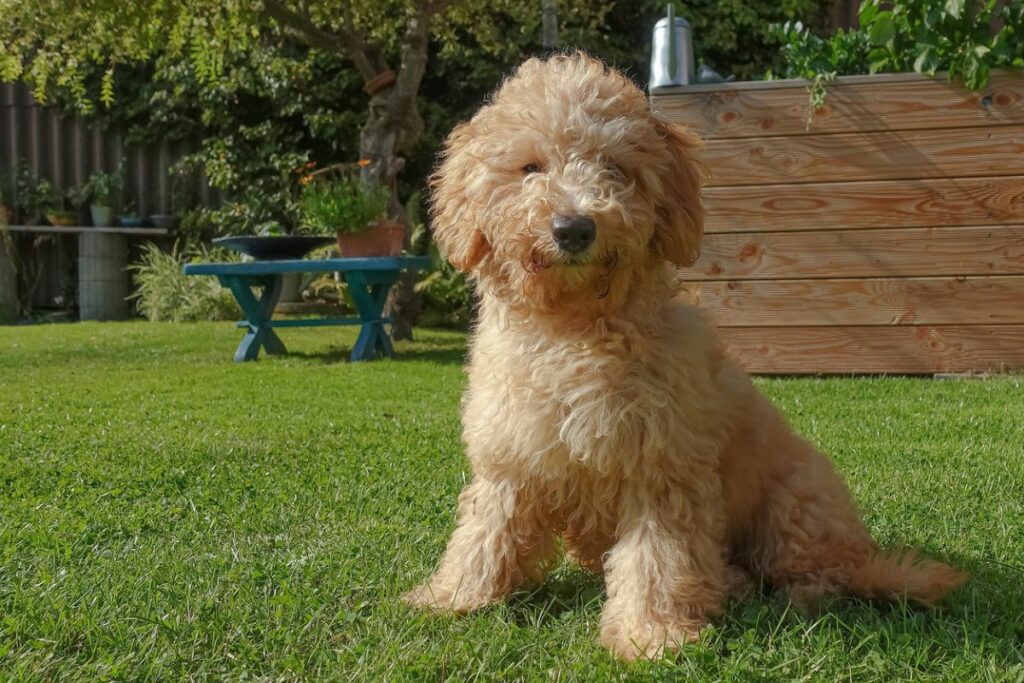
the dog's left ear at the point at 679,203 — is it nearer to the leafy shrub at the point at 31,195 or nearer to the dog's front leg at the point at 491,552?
the dog's front leg at the point at 491,552

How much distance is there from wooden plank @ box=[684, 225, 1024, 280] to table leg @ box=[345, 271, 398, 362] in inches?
111

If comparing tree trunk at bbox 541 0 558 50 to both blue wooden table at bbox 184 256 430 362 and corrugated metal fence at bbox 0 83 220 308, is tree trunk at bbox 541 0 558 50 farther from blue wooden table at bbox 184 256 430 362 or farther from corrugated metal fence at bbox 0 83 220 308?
corrugated metal fence at bbox 0 83 220 308

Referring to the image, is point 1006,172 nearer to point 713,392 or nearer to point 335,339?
point 713,392

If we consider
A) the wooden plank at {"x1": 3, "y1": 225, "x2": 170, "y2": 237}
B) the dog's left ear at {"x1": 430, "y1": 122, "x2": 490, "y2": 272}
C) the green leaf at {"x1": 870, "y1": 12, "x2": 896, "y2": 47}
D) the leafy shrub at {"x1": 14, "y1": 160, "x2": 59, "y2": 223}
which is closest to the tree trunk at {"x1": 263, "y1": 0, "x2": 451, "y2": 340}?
the green leaf at {"x1": 870, "y1": 12, "x2": 896, "y2": 47}

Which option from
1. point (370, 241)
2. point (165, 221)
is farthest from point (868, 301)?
point (165, 221)

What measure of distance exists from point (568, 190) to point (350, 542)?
1493 mm

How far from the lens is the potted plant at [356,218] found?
8328mm

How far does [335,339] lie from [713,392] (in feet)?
26.0

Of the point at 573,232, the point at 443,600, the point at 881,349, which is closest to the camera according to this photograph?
the point at 573,232

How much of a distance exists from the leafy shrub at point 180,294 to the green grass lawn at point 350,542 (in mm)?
5920

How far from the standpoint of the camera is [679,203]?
2.69 metres

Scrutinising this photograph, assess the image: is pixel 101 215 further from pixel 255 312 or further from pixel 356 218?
pixel 356 218

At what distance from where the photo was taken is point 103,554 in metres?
3.16

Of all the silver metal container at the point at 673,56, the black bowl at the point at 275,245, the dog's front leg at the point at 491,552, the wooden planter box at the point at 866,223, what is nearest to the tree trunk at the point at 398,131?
the black bowl at the point at 275,245
